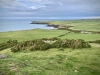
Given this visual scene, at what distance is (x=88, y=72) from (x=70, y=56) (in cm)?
589

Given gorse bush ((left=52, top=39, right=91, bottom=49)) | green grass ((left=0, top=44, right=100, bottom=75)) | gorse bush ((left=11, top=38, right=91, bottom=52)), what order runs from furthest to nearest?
gorse bush ((left=52, top=39, right=91, bottom=49))
gorse bush ((left=11, top=38, right=91, bottom=52))
green grass ((left=0, top=44, right=100, bottom=75))

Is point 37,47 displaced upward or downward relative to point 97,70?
upward

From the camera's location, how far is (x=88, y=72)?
751 inches

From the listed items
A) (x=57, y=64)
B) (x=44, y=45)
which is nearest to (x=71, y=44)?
(x=44, y=45)

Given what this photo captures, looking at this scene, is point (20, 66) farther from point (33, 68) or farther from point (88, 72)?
point (88, 72)

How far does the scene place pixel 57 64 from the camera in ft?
67.8

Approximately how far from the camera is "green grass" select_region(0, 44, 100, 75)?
17.4 meters

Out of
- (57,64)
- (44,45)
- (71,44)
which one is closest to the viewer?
(57,64)

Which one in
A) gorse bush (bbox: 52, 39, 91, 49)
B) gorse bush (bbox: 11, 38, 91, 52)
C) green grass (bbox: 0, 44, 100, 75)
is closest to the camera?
green grass (bbox: 0, 44, 100, 75)

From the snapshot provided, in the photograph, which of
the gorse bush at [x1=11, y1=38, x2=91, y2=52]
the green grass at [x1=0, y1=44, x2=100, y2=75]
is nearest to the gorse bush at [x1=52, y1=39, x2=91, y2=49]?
the gorse bush at [x1=11, y1=38, x2=91, y2=52]

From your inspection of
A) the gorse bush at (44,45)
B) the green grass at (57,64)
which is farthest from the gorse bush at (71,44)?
the green grass at (57,64)

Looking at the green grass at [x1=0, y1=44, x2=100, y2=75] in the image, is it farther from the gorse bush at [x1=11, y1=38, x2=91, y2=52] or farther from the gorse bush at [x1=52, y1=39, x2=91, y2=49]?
the gorse bush at [x1=11, y1=38, x2=91, y2=52]

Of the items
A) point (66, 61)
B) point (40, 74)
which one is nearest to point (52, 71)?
point (40, 74)

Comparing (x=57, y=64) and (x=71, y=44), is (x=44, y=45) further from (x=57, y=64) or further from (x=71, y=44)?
(x=57, y=64)
